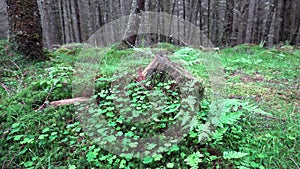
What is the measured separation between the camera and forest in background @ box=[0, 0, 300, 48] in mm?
11789

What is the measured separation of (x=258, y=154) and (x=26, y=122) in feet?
7.82

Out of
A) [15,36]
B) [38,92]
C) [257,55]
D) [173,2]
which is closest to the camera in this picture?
[38,92]

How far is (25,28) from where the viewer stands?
13.4ft

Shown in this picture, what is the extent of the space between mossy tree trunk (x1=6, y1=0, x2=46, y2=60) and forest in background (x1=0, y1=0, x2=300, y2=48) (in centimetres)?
607

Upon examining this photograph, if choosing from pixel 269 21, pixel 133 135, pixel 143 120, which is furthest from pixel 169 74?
pixel 269 21

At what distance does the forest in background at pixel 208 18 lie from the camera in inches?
464

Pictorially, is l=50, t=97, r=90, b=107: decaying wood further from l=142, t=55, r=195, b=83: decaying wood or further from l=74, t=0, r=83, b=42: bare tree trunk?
l=74, t=0, r=83, b=42: bare tree trunk

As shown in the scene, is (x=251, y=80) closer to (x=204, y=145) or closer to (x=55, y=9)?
(x=204, y=145)

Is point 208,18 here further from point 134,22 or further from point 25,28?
point 25,28

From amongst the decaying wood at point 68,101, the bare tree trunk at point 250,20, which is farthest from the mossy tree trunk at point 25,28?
the bare tree trunk at point 250,20

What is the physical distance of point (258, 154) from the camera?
6.11 feet

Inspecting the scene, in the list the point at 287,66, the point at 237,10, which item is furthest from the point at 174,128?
the point at 237,10

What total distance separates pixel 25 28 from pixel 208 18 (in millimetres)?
12646

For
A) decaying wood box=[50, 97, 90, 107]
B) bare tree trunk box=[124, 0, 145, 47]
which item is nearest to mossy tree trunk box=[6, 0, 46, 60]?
decaying wood box=[50, 97, 90, 107]
